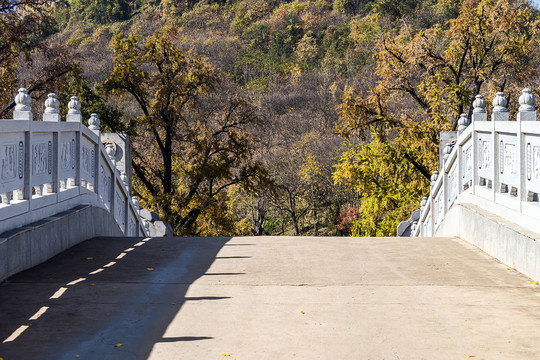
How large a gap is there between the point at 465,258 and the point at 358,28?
252ft

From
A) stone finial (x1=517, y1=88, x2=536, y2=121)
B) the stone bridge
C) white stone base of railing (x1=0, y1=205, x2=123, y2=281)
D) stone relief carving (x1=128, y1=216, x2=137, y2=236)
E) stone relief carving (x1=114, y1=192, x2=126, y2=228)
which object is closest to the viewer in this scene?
the stone bridge

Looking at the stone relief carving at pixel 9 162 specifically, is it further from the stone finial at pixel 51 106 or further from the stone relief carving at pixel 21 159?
the stone finial at pixel 51 106

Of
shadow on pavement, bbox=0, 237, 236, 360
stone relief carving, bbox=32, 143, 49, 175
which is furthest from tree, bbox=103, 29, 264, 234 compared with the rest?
shadow on pavement, bbox=0, 237, 236, 360

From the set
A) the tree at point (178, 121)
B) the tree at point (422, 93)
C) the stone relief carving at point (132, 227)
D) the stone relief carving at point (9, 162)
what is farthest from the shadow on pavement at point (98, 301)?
the tree at point (178, 121)

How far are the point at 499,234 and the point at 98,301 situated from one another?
4.76m

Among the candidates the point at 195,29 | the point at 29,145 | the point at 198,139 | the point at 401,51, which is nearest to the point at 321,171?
the point at 198,139

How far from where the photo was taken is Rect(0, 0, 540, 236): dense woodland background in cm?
2766

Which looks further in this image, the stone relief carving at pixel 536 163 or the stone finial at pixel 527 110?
the stone finial at pixel 527 110

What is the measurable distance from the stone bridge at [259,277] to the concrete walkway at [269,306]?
20mm

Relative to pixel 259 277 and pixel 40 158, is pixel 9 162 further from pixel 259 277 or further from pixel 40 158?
pixel 259 277

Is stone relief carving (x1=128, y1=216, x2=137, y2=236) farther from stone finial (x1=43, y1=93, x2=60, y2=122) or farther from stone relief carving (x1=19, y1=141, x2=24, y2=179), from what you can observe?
stone relief carving (x1=19, y1=141, x2=24, y2=179)

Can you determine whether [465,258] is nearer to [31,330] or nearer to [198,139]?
[31,330]

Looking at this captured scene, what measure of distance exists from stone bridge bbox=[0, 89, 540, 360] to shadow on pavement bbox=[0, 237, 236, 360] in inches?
0.8

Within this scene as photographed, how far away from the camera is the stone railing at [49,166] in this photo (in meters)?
7.34
